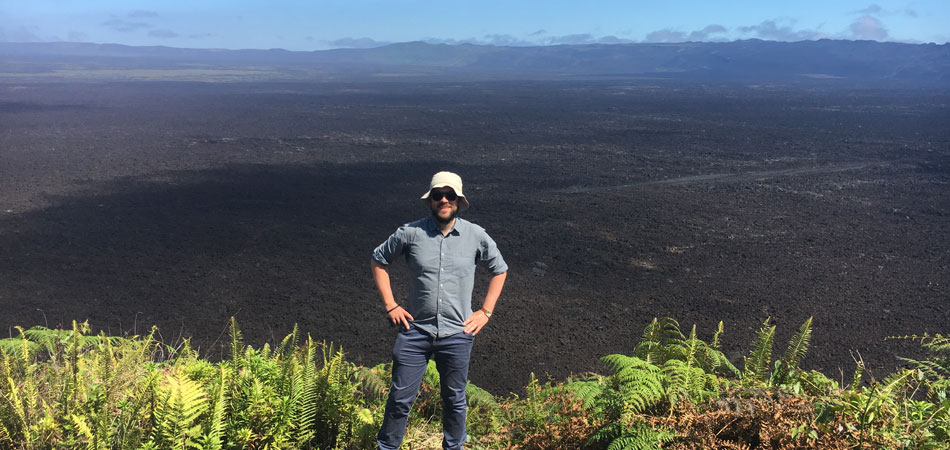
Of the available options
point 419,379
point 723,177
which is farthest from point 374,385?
point 723,177

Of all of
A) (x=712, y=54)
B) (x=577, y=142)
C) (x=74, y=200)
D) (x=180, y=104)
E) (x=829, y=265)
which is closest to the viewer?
(x=829, y=265)

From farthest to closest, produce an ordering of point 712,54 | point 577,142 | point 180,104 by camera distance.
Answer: point 712,54 → point 180,104 → point 577,142

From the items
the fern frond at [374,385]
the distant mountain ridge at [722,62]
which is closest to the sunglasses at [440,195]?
the fern frond at [374,385]

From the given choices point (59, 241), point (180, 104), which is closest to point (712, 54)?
point (180, 104)

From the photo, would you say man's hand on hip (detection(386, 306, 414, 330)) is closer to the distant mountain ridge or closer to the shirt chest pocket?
the shirt chest pocket

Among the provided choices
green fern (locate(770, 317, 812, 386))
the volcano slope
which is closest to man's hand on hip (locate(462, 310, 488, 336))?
green fern (locate(770, 317, 812, 386))

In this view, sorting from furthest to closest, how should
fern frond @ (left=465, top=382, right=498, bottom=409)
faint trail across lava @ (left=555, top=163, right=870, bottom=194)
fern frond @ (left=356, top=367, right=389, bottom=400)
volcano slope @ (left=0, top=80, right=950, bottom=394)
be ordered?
faint trail across lava @ (left=555, top=163, right=870, bottom=194), volcano slope @ (left=0, top=80, right=950, bottom=394), fern frond @ (left=465, top=382, right=498, bottom=409), fern frond @ (left=356, top=367, right=389, bottom=400)

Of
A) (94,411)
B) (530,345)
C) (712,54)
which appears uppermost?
(712,54)

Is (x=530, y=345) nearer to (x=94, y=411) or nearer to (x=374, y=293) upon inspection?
(x=374, y=293)

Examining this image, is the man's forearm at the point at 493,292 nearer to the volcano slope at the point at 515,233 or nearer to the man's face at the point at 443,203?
the man's face at the point at 443,203
